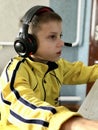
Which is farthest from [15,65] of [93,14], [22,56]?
[93,14]

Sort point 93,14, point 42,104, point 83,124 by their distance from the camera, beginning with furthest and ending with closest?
point 93,14
point 42,104
point 83,124

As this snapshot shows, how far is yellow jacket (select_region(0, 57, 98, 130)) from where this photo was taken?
401 millimetres

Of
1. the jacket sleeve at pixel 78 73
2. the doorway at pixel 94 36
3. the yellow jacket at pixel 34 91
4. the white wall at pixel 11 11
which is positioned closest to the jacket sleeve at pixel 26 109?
the yellow jacket at pixel 34 91

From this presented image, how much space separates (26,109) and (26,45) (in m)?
0.34

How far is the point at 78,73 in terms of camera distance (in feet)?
3.52

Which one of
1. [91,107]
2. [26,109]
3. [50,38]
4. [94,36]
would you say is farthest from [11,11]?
A: [26,109]

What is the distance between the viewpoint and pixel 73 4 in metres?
1.84

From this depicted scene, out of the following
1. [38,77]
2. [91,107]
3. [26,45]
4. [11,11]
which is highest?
[11,11]

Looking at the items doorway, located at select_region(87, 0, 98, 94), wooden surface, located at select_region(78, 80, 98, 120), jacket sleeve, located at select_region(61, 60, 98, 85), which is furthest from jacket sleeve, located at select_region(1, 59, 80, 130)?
doorway, located at select_region(87, 0, 98, 94)

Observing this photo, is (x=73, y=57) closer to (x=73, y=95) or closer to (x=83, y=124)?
(x=73, y=95)

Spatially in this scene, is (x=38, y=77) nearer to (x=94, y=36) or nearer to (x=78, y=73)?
(x=78, y=73)

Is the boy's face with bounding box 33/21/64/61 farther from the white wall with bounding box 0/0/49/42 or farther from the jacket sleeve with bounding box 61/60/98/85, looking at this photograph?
the white wall with bounding box 0/0/49/42

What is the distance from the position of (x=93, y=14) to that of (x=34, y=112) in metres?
1.32

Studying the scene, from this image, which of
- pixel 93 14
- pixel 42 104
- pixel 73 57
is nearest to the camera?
pixel 42 104
